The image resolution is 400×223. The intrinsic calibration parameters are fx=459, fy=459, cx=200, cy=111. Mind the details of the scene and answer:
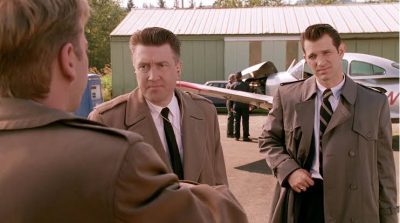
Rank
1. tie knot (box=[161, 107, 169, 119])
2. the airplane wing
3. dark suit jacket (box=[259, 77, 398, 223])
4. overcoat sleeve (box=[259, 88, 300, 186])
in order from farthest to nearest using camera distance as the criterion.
Result: the airplane wing
overcoat sleeve (box=[259, 88, 300, 186])
dark suit jacket (box=[259, 77, 398, 223])
tie knot (box=[161, 107, 169, 119])

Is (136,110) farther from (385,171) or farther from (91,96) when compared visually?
(91,96)

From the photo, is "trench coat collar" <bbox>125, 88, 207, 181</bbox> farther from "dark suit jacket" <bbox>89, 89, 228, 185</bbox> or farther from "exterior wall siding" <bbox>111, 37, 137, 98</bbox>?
"exterior wall siding" <bbox>111, 37, 137, 98</bbox>

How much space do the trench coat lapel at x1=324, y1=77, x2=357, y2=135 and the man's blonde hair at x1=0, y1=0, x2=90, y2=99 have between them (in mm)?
2169

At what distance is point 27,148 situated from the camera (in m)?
1.00

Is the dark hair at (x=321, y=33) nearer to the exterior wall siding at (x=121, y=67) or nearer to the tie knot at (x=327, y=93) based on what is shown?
the tie knot at (x=327, y=93)

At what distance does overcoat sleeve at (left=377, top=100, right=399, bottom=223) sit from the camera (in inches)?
118

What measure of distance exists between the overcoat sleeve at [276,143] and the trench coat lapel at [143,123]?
1.02m

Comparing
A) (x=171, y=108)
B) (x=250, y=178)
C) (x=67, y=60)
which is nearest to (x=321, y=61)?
(x=171, y=108)

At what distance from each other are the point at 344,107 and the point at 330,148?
284mm

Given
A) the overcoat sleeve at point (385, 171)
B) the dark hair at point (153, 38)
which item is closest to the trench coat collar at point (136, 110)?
the dark hair at point (153, 38)

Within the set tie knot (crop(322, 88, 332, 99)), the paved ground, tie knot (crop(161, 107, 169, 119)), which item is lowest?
the paved ground

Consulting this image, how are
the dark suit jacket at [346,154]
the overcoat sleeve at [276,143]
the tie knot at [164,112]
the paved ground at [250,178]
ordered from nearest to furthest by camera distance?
the tie knot at [164,112]
the dark suit jacket at [346,154]
the overcoat sleeve at [276,143]
the paved ground at [250,178]

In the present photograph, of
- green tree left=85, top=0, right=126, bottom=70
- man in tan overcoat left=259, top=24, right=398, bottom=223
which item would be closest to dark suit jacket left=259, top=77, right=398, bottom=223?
man in tan overcoat left=259, top=24, right=398, bottom=223

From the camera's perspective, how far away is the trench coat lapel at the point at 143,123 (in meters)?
2.40
